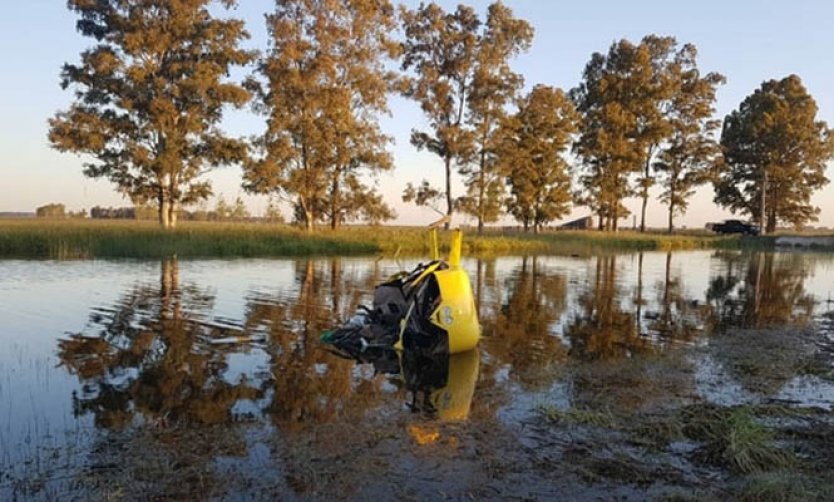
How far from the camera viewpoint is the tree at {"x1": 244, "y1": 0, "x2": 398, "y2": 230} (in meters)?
37.7

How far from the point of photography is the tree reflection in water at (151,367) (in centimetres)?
714

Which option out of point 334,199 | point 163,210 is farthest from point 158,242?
point 334,199

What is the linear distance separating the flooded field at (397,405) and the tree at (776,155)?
171 ft

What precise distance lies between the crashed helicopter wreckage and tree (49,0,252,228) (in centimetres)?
2848

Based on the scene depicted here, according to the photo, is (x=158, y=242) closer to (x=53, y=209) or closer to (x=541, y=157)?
(x=541, y=157)

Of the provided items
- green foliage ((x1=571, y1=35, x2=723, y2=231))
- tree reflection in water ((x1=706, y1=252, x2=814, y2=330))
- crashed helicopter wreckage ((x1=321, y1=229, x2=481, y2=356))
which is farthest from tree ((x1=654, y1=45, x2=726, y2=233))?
crashed helicopter wreckage ((x1=321, y1=229, x2=481, y2=356))

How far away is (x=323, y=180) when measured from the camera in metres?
39.8

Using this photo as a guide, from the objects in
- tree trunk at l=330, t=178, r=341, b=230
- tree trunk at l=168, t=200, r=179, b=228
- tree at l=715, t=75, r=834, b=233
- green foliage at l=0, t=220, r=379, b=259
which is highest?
tree at l=715, t=75, r=834, b=233

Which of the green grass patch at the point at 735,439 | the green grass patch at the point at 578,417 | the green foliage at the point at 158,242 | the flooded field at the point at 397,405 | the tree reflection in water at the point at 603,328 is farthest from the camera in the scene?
the green foliage at the point at 158,242

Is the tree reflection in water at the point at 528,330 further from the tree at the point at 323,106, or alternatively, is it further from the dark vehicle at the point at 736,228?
the dark vehicle at the point at 736,228

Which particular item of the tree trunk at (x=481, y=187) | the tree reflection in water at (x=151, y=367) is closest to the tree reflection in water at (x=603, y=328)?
the tree reflection in water at (x=151, y=367)

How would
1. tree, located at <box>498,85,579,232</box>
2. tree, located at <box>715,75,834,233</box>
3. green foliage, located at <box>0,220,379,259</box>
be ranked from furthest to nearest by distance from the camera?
tree, located at <box>715,75,834,233</box>, tree, located at <box>498,85,579,232</box>, green foliage, located at <box>0,220,379,259</box>

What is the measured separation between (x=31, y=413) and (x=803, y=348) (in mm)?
12694

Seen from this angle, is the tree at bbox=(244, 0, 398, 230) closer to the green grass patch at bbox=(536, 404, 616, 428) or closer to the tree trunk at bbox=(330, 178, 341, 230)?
the tree trunk at bbox=(330, 178, 341, 230)
